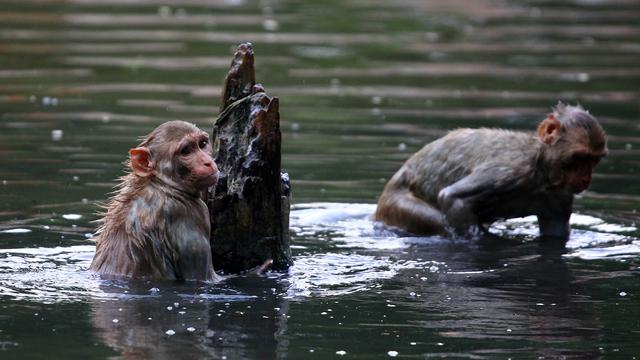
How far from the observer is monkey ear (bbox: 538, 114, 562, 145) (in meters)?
13.4

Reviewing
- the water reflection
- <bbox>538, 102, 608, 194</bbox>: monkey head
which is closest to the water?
the water reflection

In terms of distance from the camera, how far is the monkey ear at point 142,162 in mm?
10617

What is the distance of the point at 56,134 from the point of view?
1744cm

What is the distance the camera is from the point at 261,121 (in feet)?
36.2

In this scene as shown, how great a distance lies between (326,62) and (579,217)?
10.8 metres

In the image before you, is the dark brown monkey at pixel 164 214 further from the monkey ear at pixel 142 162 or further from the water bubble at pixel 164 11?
the water bubble at pixel 164 11

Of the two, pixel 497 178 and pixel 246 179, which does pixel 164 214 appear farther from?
pixel 497 178

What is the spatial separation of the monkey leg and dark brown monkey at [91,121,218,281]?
330 cm

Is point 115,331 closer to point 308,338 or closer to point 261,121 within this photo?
point 308,338

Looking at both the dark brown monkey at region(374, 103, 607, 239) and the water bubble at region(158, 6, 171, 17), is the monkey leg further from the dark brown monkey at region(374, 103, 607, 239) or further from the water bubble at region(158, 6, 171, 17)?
the water bubble at region(158, 6, 171, 17)

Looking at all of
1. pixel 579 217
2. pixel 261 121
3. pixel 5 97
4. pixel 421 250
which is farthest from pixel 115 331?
pixel 5 97

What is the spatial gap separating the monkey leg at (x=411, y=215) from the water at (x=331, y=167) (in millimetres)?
147

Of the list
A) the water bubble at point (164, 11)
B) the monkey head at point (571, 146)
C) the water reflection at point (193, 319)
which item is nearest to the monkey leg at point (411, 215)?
the monkey head at point (571, 146)

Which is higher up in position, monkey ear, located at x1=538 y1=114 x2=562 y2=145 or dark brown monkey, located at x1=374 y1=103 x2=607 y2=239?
monkey ear, located at x1=538 y1=114 x2=562 y2=145
